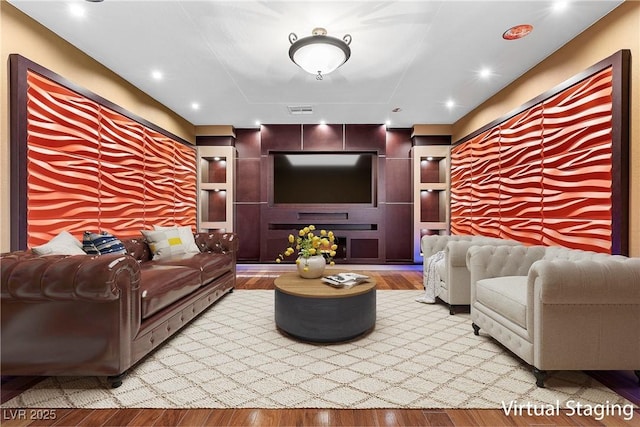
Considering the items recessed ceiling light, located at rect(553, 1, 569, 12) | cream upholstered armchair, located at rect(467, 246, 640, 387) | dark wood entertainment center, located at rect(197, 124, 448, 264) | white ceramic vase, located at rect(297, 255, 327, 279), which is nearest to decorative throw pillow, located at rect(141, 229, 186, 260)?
white ceramic vase, located at rect(297, 255, 327, 279)

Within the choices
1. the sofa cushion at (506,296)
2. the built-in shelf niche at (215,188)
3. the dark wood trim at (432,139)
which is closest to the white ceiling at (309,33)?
the dark wood trim at (432,139)

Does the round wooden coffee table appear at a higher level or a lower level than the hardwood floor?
higher

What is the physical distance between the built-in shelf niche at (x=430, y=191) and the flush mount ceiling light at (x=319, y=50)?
3.39 meters

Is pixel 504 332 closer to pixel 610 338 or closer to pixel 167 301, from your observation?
Answer: pixel 610 338

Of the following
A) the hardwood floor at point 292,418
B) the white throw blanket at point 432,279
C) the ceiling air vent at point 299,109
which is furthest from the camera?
the ceiling air vent at point 299,109

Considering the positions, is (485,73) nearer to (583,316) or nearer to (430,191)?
(430,191)

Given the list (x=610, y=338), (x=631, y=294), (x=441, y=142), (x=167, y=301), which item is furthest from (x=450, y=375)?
(x=441, y=142)

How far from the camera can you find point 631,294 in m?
1.71

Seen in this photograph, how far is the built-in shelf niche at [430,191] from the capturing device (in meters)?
5.74

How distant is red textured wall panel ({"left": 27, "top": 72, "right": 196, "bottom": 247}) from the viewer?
259 centimetres

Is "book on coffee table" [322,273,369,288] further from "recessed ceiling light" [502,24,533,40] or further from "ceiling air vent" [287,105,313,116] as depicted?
"ceiling air vent" [287,105,313,116]

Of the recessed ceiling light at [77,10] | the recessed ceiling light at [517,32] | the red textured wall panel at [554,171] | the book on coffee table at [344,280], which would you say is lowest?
the book on coffee table at [344,280]

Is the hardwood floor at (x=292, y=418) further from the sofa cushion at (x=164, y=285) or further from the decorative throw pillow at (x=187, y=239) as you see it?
the decorative throw pillow at (x=187, y=239)

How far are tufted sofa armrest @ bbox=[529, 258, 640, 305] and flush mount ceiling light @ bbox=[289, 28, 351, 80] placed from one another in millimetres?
2451
